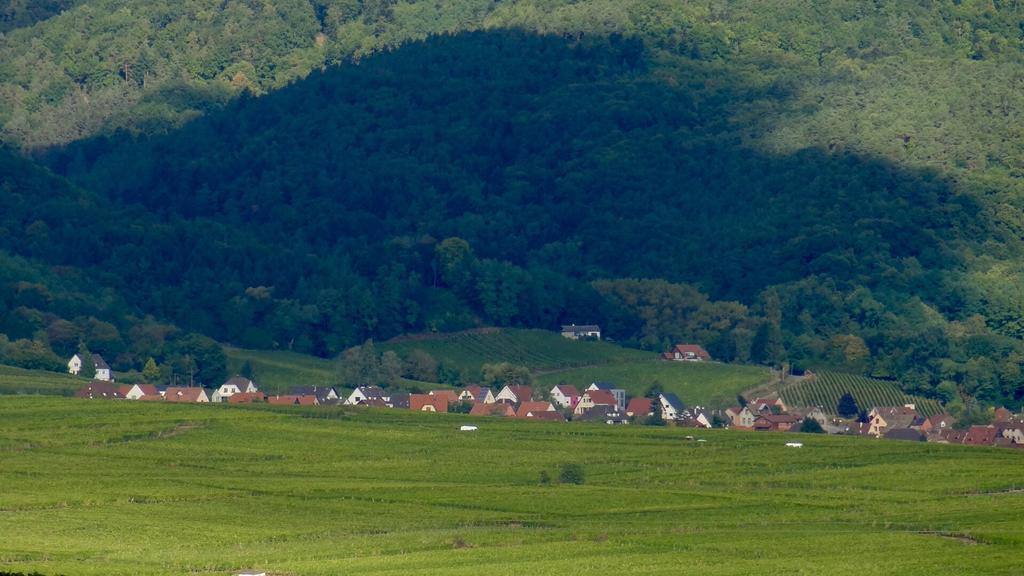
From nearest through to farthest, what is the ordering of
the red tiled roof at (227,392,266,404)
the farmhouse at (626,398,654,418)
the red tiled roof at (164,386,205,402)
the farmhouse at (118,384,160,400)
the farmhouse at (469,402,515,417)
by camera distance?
the farmhouse at (469,402,515,417) < the farmhouse at (118,384,160,400) < the red tiled roof at (164,386,205,402) < the red tiled roof at (227,392,266,404) < the farmhouse at (626,398,654,418)

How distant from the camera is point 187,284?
168000 mm

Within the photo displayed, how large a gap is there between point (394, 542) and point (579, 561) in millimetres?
8054

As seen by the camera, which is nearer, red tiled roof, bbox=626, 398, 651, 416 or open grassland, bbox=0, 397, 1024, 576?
open grassland, bbox=0, 397, 1024, 576

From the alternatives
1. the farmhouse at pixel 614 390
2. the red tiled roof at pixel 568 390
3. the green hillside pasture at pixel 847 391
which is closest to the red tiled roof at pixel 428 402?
the red tiled roof at pixel 568 390

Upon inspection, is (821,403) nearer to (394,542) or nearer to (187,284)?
(187,284)

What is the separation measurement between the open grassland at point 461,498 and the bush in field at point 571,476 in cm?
129

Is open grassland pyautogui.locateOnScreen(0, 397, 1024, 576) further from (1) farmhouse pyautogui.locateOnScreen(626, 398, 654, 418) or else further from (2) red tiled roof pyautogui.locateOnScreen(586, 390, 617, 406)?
(2) red tiled roof pyautogui.locateOnScreen(586, 390, 617, 406)

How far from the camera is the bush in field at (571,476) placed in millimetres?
84562

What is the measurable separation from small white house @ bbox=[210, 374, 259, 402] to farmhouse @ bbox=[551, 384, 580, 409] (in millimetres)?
18182

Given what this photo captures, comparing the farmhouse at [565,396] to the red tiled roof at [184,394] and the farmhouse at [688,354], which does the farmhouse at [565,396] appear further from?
the red tiled roof at [184,394]

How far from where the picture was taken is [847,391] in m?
135

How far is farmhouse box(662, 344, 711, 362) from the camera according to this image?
14912 centimetres

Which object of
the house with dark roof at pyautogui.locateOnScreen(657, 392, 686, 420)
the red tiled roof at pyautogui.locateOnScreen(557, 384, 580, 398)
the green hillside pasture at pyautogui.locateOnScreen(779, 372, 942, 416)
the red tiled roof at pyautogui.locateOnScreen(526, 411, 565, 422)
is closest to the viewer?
the red tiled roof at pyautogui.locateOnScreen(526, 411, 565, 422)

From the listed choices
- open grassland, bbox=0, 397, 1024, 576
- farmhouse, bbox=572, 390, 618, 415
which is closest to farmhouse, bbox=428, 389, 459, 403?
farmhouse, bbox=572, 390, 618, 415
